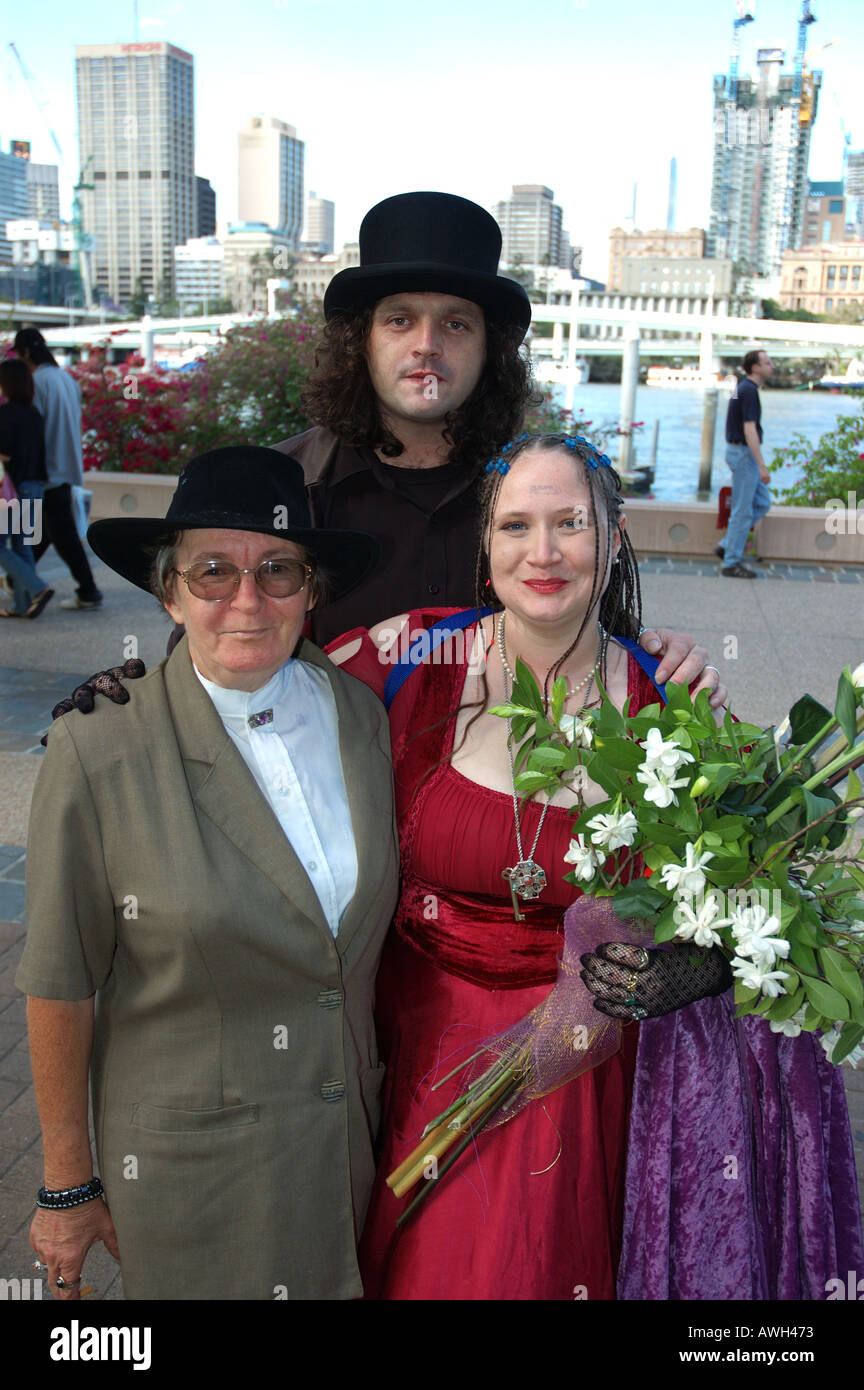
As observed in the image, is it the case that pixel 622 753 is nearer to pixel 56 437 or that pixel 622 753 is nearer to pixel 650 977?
pixel 650 977

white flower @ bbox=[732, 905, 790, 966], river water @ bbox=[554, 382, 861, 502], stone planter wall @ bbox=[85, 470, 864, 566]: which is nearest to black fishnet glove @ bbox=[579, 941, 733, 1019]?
white flower @ bbox=[732, 905, 790, 966]

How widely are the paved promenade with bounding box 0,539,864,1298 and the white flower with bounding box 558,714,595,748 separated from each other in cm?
154

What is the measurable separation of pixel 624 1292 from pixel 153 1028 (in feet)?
3.42

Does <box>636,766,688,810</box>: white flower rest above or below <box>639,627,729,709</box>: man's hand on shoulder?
below

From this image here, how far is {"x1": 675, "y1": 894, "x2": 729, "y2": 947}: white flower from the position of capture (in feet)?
5.50

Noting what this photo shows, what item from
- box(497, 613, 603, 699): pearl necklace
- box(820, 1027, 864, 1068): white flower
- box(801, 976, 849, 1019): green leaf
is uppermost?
box(497, 613, 603, 699): pearl necklace

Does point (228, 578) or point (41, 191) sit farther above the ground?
Answer: point (41, 191)

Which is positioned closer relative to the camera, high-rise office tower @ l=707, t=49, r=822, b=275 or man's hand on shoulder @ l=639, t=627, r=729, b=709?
man's hand on shoulder @ l=639, t=627, r=729, b=709

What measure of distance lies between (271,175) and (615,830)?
17320 cm

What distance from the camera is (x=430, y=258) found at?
105 inches

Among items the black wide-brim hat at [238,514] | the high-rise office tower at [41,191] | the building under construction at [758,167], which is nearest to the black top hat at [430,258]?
the black wide-brim hat at [238,514]

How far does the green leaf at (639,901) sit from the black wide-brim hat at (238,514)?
0.78 metres

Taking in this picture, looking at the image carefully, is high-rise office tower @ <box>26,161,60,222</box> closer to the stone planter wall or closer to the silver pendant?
the stone planter wall

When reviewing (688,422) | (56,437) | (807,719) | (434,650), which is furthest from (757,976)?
(688,422)
